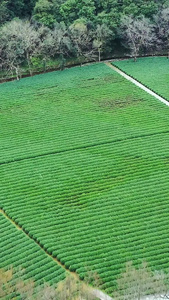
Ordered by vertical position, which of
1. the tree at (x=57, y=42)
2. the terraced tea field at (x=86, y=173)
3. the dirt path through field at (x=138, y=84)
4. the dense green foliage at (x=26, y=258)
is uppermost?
the tree at (x=57, y=42)

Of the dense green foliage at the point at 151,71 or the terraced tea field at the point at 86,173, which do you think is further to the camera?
the dense green foliage at the point at 151,71

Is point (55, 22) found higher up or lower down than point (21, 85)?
higher up

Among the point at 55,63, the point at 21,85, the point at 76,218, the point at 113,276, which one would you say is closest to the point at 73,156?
the point at 76,218

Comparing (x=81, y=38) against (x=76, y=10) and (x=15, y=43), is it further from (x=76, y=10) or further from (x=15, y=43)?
(x=15, y=43)

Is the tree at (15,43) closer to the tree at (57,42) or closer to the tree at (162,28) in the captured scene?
the tree at (57,42)

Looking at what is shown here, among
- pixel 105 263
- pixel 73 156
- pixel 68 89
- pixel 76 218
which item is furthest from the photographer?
pixel 68 89

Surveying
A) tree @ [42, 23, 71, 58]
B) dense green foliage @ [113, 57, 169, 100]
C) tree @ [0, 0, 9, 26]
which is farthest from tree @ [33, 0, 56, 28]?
dense green foliage @ [113, 57, 169, 100]

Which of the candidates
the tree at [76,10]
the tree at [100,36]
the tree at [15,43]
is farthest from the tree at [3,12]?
the tree at [100,36]

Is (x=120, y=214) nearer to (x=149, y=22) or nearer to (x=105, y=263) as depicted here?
(x=105, y=263)
